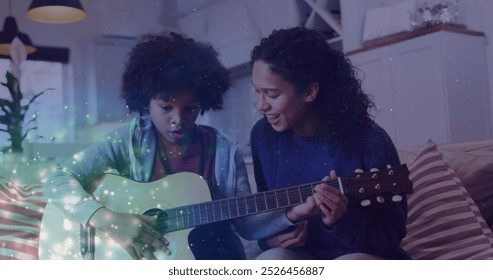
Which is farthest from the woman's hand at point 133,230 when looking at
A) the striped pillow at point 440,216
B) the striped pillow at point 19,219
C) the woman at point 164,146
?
the striped pillow at point 440,216

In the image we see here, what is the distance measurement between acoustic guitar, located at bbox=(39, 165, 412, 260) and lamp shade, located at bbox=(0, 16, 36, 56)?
14.9 inches

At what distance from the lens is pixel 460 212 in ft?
4.46

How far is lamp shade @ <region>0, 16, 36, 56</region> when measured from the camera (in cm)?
149

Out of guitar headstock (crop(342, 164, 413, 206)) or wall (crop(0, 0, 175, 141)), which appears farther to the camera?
wall (crop(0, 0, 175, 141))

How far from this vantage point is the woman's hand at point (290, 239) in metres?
1.39

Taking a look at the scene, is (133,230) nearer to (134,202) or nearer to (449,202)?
(134,202)

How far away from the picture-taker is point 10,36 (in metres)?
1.49

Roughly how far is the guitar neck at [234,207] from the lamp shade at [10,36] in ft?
1.71

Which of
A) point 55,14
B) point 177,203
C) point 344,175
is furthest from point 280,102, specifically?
point 55,14

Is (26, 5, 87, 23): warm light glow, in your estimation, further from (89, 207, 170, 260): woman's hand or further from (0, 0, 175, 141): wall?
(89, 207, 170, 260): woman's hand

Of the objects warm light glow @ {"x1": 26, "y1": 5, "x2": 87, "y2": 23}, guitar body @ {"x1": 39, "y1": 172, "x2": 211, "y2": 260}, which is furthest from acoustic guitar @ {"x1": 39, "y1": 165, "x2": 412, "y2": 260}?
warm light glow @ {"x1": 26, "y1": 5, "x2": 87, "y2": 23}

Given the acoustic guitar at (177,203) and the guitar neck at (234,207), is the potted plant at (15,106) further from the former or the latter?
the guitar neck at (234,207)

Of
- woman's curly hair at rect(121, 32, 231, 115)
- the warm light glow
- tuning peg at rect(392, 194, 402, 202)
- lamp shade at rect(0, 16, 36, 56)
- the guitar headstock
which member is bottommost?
tuning peg at rect(392, 194, 402, 202)
